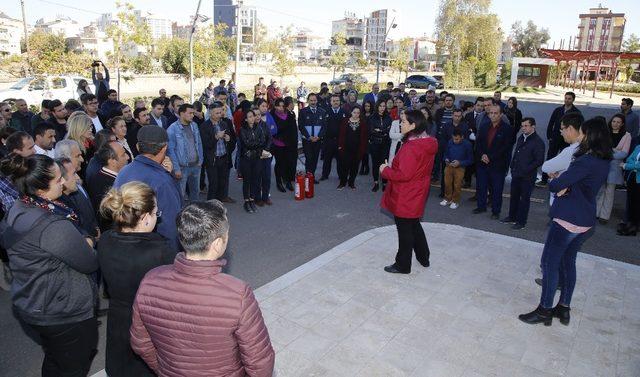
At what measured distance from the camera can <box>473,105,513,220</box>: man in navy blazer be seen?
7.99 metres

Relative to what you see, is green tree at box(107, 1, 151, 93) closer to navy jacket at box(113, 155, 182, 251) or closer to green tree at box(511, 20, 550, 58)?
navy jacket at box(113, 155, 182, 251)

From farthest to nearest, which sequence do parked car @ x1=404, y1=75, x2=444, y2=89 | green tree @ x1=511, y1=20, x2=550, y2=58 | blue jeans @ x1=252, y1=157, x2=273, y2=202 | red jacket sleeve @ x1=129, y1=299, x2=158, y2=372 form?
green tree @ x1=511, y1=20, x2=550, y2=58 → parked car @ x1=404, y1=75, x2=444, y2=89 → blue jeans @ x1=252, y1=157, x2=273, y2=202 → red jacket sleeve @ x1=129, y1=299, x2=158, y2=372

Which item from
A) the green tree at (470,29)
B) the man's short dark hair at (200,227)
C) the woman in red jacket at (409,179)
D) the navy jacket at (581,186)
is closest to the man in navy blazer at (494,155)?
the woman in red jacket at (409,179)

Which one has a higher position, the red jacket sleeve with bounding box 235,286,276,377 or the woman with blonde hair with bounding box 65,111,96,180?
the woman with blonde hair with bounding box 65,111,96,180

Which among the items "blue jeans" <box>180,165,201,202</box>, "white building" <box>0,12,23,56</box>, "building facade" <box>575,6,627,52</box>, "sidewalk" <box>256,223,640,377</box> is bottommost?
"sidewalk" <box>256,223,640,377</box>

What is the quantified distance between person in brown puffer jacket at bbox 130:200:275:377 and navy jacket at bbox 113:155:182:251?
1.46m

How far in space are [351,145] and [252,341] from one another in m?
8.06

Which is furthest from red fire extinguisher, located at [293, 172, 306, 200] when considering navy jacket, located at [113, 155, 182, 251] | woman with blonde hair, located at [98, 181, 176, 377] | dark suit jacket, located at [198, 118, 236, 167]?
woman with blonde hair, located at [98, 181, 176, 377]

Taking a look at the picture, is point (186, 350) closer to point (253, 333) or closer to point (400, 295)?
point (253, 333)

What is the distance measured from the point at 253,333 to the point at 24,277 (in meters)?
1.80

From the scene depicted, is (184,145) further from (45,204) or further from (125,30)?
(125,30)

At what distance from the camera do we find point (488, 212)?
8508 mm

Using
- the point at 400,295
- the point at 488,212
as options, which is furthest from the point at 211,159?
the point at 488,212

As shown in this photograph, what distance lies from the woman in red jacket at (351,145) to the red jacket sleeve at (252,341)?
788 cm
